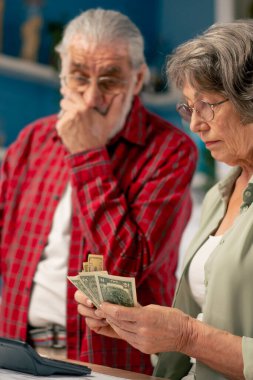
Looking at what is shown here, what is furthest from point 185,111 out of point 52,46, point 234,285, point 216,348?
point 52,46

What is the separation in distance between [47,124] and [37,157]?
142mm

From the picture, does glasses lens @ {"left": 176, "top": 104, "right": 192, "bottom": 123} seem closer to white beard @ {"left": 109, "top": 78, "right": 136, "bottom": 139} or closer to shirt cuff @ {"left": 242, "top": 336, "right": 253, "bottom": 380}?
white beard @ {"left": 109, "top": 78, "right": 136, "bottom": 139}

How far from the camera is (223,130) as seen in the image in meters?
1.91

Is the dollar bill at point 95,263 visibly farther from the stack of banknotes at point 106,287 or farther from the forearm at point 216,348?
the forearm at point 216,348

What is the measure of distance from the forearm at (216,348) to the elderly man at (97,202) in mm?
594

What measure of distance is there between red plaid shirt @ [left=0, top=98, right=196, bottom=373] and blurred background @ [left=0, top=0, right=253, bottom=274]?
147 cm

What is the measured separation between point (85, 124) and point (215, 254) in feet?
2.58

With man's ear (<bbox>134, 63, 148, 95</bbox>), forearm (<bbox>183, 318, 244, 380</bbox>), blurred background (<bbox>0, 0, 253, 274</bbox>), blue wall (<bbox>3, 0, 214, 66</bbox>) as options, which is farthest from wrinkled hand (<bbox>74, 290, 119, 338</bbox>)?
blue wall (<bbox>3, 0, 214, 66</bbox>)

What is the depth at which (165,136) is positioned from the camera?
2.51m

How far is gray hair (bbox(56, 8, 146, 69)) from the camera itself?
8.14 ft

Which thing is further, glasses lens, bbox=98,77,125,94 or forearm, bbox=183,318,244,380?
glasses lens, bbox=98,77,125,94

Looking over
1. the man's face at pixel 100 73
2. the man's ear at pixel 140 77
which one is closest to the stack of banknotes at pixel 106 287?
the man's face at pixel 100 73

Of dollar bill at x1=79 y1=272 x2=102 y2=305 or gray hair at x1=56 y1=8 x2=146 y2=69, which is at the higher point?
gray hair at x1=56 y1=8 x2=146 y2=69

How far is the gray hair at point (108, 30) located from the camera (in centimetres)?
248
